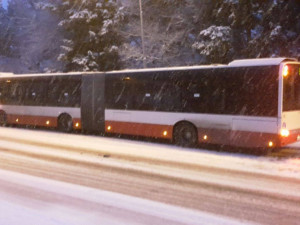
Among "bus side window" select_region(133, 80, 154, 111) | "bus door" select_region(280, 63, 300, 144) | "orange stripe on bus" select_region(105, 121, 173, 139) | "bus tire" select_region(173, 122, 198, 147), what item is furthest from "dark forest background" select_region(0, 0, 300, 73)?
"orange stripe on bus" select_region(105, 121, 173, 139)

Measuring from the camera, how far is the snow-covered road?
23.0 feet

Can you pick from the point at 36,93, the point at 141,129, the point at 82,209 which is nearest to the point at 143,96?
the point at 141,129

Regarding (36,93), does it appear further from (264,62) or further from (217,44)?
(264,62)

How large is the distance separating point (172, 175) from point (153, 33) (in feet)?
78.7

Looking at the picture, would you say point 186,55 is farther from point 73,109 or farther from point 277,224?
point 277,224

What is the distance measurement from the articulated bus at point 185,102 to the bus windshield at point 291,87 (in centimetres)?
3

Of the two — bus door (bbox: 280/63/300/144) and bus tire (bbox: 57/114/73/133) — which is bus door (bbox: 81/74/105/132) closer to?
bus tire (bbox: 57/114/73/133)

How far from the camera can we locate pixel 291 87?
42.3 feet

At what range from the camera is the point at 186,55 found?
32250mm

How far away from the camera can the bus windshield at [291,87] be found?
12602 millimetres

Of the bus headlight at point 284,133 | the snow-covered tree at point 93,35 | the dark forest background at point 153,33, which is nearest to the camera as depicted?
the bus headlight at point 284,133

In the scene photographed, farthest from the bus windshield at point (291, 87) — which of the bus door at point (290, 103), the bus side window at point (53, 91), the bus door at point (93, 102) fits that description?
the bus side window at point (53, 91)

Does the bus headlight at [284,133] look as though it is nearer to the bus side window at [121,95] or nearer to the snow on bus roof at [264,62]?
the snow on bus roof at [264,62]

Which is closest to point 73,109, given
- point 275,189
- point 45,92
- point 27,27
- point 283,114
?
point 45,92
